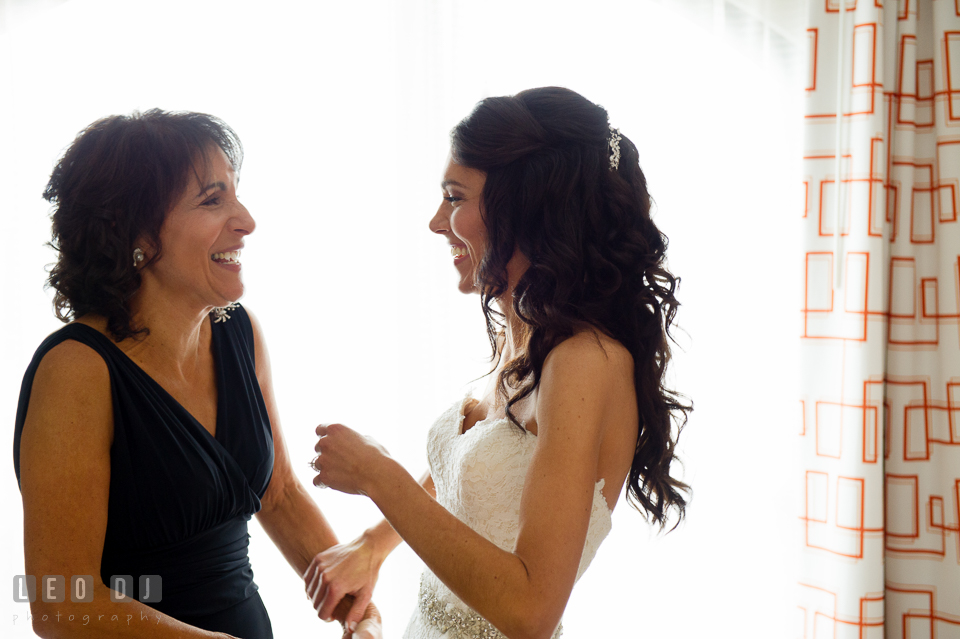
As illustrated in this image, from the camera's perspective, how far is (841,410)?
2293 mm

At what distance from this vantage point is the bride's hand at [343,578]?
146cm

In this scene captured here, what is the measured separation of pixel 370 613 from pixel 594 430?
0.81 metres

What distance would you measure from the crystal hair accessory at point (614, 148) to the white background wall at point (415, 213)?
1126mm

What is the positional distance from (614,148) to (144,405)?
3.29ft

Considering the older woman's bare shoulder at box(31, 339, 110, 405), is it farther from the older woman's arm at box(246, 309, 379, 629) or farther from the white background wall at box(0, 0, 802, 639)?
the white background wall at box(0, 0, 802, 639)

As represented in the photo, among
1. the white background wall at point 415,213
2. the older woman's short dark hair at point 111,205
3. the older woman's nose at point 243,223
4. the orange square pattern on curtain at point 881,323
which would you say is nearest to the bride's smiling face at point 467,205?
the older woman's nose at point 243,223

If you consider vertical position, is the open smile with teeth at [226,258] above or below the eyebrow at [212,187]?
below

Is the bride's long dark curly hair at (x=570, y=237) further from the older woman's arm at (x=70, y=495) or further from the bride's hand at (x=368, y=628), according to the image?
the older woman's arm at (x=70, y=495)

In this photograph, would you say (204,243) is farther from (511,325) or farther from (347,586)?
(347,586)

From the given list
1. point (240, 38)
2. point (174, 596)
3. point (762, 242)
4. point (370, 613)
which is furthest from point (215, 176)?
point (762, 242)

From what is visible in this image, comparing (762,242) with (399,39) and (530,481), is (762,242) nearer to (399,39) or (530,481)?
(399,39)

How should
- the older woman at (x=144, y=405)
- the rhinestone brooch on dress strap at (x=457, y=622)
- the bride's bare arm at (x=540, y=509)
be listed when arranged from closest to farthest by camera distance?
1. the bride's bare arm at (x=540, y=509)
2. the older woman at (x=144, y=405)
3. the rhinestone brooch on dress strap at (x=457, y=622)

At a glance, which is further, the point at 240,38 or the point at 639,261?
the point at 240,38

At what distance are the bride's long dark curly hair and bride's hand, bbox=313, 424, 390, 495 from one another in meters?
0.28
